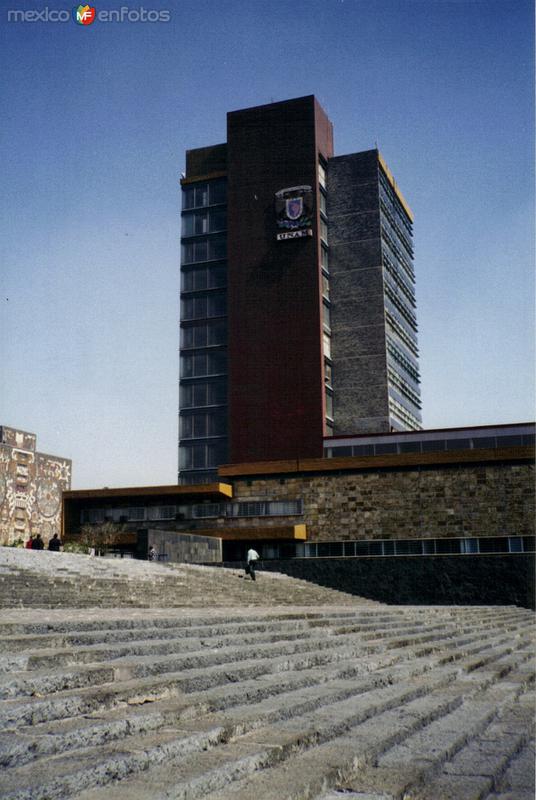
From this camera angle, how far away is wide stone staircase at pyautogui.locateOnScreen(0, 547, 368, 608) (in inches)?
645

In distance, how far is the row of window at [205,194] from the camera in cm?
7169

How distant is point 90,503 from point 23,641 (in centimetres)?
4261

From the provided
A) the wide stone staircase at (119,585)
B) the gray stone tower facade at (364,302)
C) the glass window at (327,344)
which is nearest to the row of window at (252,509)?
the wide stone staircase at (119,585)

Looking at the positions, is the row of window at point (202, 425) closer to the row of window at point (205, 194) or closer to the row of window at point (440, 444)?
the row of window at point (440, 444)

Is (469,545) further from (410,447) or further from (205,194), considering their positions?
(205,194)

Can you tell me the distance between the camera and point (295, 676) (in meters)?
7.41

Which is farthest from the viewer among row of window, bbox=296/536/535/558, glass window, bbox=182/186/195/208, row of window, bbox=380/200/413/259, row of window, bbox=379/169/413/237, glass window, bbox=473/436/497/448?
glass window, bbox=182/186/195/208

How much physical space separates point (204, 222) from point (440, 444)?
35809mm

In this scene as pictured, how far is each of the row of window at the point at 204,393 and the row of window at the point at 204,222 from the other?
582 inches

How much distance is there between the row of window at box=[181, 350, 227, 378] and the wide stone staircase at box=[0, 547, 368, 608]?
3935 cm

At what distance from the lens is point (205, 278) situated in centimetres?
7006

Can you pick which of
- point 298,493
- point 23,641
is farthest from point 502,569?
point 23,641

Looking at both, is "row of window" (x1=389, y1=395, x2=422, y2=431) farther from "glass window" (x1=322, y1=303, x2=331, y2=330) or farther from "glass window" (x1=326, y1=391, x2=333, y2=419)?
"glass window" (x1=322, y1=303, x2=331, y2=330)

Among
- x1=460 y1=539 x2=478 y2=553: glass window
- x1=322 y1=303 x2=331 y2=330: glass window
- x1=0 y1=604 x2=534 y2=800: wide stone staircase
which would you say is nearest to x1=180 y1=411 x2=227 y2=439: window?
x1=322 y1=303 x2=331 y2=330: glass window
